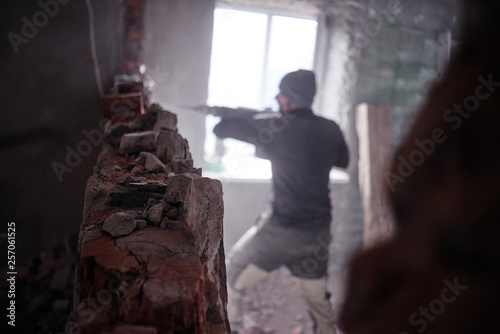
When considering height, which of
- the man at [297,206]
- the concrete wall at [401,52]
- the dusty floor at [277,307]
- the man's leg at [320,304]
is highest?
the concrete wall at [401,52]

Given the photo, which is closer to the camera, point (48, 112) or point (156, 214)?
point (156, 214)

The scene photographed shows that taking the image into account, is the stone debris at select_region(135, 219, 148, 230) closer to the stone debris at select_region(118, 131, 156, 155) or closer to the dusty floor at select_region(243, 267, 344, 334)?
the stone debris at select_region(118, 131, 156, 155)

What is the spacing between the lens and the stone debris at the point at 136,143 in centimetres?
152

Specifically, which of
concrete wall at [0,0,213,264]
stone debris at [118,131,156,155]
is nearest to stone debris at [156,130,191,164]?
stone debris at [118,131,156,155]

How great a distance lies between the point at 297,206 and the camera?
260cm

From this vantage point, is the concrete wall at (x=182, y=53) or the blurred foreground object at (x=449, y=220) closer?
the blurred foreground object at (x=449, y=220)

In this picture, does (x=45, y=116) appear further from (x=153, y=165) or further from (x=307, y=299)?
(x=307, y=299)

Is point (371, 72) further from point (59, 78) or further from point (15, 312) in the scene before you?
point (15, 312)

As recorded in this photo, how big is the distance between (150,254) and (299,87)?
2085mm

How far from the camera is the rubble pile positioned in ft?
2.33

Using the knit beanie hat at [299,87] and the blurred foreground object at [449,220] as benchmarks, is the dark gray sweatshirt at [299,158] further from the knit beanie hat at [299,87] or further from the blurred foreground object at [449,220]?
the blurred foreground object at [449,220]

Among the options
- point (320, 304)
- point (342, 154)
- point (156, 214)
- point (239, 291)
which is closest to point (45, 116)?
point (156, 214)

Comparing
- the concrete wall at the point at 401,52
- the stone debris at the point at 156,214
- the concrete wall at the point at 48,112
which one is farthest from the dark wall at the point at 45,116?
the concrete wall at the point at 401,52

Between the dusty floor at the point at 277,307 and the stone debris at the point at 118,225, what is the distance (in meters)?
2.49
